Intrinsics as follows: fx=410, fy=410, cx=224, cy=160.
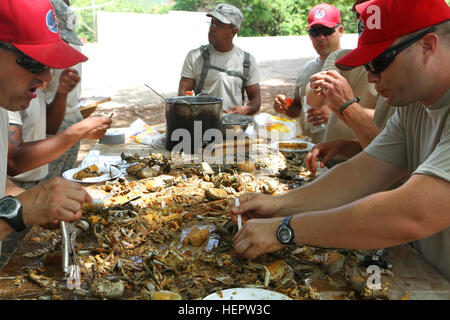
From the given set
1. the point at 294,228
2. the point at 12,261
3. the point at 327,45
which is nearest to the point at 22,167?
the point at 12,261

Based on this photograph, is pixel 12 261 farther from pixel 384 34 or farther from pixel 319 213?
pixel 384 34

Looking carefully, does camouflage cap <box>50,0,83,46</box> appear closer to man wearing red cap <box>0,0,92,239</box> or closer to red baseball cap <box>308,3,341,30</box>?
man wearing red cap <box>0,0,92,239</box>

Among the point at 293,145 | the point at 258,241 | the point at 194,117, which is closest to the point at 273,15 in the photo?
the point at 293,145

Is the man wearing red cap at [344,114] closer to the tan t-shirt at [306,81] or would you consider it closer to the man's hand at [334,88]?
the man's hand at [334,88]

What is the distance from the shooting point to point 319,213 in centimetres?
168

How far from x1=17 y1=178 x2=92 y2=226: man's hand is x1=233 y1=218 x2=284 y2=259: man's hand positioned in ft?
2.27

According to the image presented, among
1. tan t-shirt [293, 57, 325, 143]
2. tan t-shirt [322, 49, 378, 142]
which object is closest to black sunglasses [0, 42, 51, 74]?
tan t-shirt [322, 49, 378, 142]

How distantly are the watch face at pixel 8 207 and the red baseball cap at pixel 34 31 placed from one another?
0.60 meters

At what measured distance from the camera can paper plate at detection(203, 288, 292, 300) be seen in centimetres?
142

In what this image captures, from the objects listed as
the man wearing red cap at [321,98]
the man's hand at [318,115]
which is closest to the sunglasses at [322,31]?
the man wearing red cap at [321,98]

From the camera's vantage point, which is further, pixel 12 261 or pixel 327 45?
pixel 327 45

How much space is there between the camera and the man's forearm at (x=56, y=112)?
3.68m
